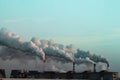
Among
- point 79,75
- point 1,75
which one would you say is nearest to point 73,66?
point 79,75

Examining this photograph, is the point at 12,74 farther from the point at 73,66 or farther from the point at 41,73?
the point at 73,66

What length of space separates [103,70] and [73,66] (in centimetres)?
867

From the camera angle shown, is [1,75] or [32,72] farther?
[32,72]

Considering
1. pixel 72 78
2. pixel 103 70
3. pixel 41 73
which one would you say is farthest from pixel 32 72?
pixel 103 70

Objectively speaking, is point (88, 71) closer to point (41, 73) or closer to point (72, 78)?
point (72, 78)

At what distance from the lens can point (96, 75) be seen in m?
116

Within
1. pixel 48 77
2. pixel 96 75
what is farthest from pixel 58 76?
pixel 96 75

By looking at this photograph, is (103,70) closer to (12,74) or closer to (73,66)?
(73,66)

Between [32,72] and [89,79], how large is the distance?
1531 centimetres

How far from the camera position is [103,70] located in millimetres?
117688

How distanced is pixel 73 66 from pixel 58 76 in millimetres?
6025

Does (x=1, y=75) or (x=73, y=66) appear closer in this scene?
(x=1, y=75)

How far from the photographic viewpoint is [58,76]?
117 meters

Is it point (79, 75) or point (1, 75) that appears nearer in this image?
point (1, 75)
